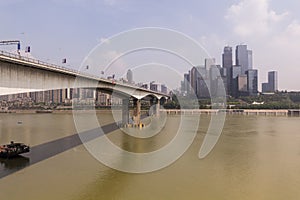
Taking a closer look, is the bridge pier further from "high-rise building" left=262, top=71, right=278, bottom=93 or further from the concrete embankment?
"high-rise building" left=262, top=71, right=278, bottom=93

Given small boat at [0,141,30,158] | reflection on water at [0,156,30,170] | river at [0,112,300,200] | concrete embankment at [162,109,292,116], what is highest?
concrete embankment at [162,109,292,116]

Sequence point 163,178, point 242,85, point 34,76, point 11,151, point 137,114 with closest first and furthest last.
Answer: point 163,178, point 34,76, point 11,151, point 137,114, point 242,85

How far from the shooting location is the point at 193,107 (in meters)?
77.4

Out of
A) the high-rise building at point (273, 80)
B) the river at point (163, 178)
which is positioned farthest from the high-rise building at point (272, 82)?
the river at point (163, 178)

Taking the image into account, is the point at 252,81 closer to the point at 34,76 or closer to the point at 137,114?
the point at 137,114

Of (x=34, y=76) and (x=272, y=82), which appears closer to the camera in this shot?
(x=34, y=76)

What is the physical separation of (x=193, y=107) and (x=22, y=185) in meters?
67.6

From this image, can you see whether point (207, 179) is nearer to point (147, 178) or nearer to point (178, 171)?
point (178, 171)

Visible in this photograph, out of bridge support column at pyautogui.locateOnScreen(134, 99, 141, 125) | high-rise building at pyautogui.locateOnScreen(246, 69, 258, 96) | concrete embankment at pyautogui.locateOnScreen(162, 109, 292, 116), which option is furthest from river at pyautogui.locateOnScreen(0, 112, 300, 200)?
high-rise building at pyautogui.locateOnScreen(246, 69, 258, 96)

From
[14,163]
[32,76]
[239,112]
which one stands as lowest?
[14,163]

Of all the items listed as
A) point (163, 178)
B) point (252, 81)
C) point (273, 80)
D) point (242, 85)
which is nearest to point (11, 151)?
point (163, 178)

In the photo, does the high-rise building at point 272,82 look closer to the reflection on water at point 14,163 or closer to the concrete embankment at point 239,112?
the concrete embankment at point 239,112

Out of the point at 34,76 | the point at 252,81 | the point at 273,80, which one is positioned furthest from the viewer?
the point at 273,80

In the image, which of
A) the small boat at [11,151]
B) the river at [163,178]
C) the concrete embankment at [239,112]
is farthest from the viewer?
the concrete embankment at [239,112]
